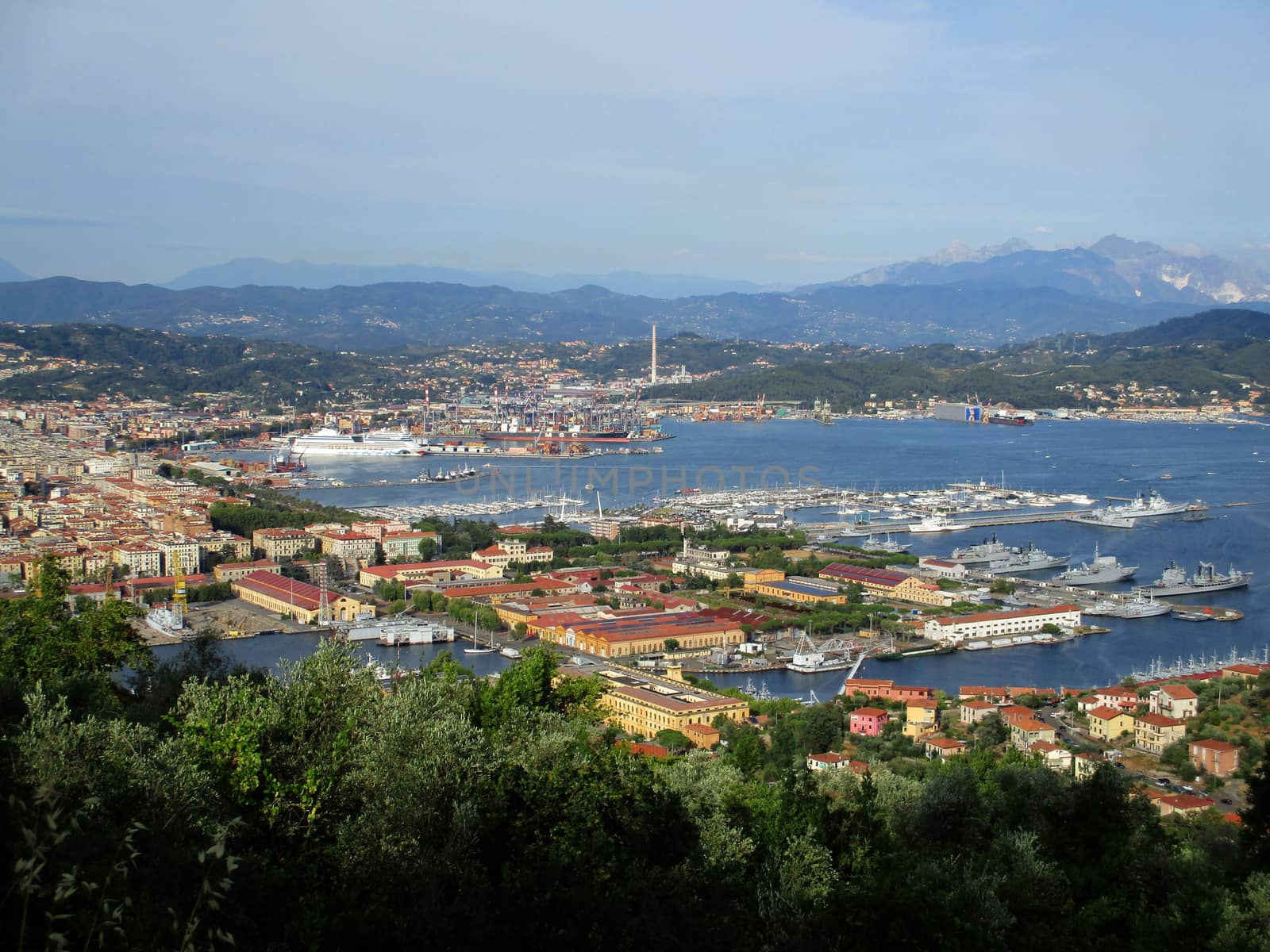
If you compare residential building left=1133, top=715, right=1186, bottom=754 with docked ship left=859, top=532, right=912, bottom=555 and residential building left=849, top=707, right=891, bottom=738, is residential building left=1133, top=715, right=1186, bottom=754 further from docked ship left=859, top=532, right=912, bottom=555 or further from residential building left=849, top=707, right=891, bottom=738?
docked ship left=859, top=532, right=912, bottom=555

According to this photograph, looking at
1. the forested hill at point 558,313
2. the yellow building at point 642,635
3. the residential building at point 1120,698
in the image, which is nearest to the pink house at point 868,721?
the residential building at point 1120,698

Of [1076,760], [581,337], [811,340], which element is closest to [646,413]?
[1076,760]

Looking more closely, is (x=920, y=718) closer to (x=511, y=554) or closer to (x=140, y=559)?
(x=511, y=554)

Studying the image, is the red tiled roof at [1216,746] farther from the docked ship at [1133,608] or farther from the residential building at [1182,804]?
the docked ship at [1133,608]

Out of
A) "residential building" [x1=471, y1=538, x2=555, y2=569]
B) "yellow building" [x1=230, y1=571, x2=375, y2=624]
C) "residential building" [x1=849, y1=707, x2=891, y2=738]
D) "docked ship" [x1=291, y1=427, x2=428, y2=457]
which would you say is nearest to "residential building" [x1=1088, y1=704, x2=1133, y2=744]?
"residential building" [x1=849, y1=707, x2=891, y2=738]

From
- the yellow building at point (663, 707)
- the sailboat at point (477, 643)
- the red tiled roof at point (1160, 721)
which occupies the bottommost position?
the sailboat at point (477, 643)
